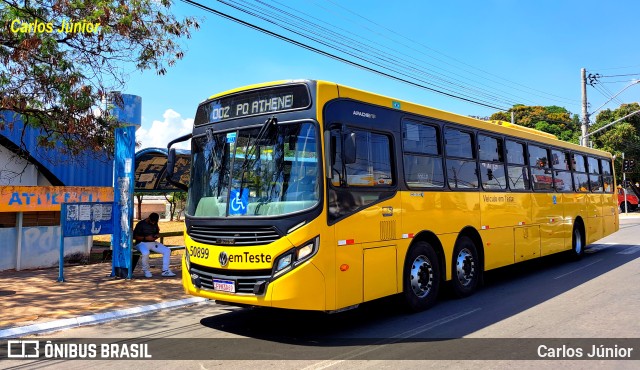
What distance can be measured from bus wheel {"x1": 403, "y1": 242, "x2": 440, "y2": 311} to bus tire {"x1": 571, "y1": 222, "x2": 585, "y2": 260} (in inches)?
276

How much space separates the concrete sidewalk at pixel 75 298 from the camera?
6824 mm

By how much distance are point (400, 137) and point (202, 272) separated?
3.40 metres

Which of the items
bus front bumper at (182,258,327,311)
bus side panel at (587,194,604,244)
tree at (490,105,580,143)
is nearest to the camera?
bus front bumper at (182,258,327,311)

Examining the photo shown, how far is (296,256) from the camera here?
5.40 m

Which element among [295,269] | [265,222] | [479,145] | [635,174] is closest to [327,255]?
[295,269]

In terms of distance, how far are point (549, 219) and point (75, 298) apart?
401 inches

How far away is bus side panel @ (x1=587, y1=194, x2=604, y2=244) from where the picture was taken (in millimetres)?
13602

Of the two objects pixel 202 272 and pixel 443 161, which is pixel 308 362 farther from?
pixel 443 161

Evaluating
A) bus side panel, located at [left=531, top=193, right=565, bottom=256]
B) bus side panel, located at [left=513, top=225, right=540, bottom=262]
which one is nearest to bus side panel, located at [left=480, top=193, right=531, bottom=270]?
bus side panel, located at [left=513, top=225, right=540, bottom=262]

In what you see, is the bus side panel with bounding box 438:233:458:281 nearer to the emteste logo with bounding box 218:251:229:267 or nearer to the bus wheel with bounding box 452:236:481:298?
the bus wheel with bounding box 452:236:481:298

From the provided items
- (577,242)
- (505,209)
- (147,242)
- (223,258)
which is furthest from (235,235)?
(577,242)

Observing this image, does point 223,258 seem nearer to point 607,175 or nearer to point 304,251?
point 304,251

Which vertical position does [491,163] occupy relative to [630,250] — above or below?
above

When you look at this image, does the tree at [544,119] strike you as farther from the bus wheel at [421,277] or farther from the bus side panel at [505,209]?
the bus wheel at [421,277]
